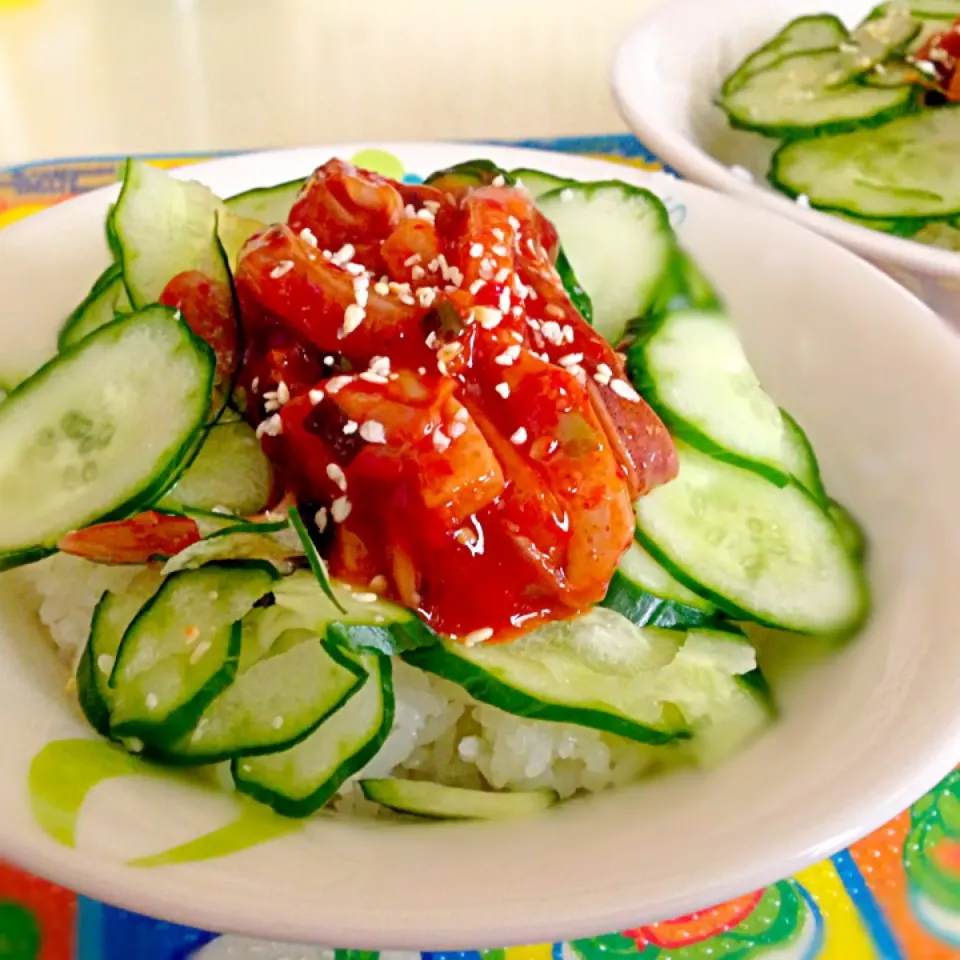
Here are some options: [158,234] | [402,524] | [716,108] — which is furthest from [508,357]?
[716,108]

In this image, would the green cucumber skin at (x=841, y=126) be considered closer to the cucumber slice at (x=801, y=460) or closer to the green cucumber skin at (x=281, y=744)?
the cucumber slice at (x=801, y=460)

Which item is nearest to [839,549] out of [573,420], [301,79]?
[573,420]

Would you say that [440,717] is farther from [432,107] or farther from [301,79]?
[301,79]

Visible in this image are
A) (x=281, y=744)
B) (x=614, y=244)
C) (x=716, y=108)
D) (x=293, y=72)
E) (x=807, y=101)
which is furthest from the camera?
(x=293, y=72)

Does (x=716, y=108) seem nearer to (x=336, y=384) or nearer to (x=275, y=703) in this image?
(x=336, y=384)

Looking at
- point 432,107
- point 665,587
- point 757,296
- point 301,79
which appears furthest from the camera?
point 301,79

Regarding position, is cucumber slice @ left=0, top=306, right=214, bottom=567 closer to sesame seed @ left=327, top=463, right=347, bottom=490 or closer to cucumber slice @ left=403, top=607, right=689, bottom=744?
sesame seed @ left=327, top=463, right=347, bottom=490
